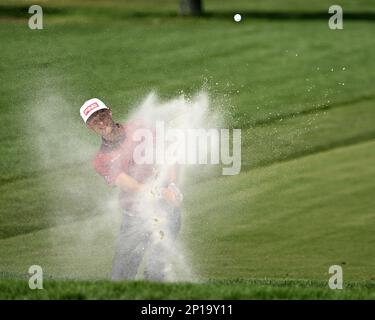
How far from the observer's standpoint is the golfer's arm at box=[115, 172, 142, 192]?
914 cm

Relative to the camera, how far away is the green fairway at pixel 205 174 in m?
9.41

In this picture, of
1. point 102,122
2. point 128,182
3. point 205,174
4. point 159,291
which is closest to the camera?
point 159,291

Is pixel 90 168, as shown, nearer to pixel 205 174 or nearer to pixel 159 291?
pixel 205 174

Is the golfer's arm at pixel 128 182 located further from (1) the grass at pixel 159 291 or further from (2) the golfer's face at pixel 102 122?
(1) the grass at pixel 159 291

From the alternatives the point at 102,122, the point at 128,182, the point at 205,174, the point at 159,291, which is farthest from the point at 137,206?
the point at 205,174

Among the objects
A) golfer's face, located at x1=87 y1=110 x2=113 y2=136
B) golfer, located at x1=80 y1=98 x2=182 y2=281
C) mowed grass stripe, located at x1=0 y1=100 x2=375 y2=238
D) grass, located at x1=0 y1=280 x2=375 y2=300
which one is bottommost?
grass, located at x1=0 y1=280 x2=375 y2=300

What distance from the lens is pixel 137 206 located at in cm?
915

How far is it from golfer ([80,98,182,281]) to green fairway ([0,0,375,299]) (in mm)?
435

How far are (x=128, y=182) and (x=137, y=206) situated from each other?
7.5 inches

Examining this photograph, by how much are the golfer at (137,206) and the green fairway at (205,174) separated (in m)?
0.43

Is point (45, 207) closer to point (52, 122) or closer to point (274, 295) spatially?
point (52, 122)

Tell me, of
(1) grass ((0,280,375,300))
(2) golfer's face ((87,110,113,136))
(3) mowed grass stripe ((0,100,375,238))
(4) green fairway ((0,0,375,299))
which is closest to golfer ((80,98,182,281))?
(2) golfer's face ((87,110,113,136))

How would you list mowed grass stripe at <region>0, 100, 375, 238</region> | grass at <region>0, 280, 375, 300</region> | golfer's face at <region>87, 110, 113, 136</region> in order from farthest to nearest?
mowed grass stripe at <region>0, 100, 375, 238</region>, golfer's face at <region>87, 110, 113, 136</region>, grass at <region>0, 280, 375, 300</region>

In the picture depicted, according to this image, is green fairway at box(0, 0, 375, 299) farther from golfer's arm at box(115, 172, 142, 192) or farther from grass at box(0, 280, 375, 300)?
golfer's arm at box(115, 172, 142, 192)
